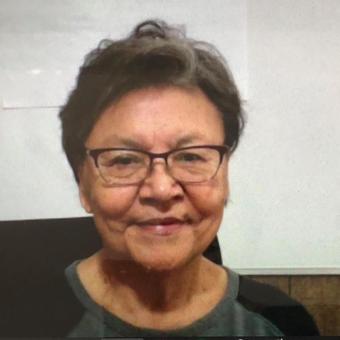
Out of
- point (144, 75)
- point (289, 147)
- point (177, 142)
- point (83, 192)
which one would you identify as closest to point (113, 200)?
point (83, 192)

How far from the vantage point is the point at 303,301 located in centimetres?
123

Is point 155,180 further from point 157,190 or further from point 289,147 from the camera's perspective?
point 289,147

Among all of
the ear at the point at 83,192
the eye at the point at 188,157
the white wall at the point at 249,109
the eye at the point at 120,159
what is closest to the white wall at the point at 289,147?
the white wall at the point at 249,109

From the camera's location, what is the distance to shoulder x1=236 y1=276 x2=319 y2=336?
123 cm

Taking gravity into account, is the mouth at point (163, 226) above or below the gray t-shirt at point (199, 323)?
above

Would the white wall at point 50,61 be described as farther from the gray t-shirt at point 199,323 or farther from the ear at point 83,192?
the gray t-shirt at point 199,323

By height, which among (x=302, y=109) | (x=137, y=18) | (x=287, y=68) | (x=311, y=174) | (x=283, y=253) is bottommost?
(x=283, y=253)

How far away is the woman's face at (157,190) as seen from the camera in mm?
1146

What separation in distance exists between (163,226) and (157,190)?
0.10m

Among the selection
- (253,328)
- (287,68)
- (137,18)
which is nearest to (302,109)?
(287,68)

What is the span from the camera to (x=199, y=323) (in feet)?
4.01

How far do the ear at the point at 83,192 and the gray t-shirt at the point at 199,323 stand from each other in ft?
0.52

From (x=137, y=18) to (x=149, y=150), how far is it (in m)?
0.34

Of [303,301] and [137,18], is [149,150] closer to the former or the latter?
[137,18]
